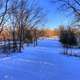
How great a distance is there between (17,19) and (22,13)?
0.99 metres

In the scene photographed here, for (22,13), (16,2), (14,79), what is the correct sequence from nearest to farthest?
(14,79) → (16,2) → (22,13)

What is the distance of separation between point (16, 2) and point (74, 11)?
6023 millimetres

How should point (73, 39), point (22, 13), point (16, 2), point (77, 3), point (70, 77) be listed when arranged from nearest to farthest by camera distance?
point (70, 77)
point (77, 3)
point (16, 2)
point (22, 13)
point (73, 39)

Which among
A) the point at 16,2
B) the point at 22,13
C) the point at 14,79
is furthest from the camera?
the point at 22,13

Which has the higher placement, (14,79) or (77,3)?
(77,3)

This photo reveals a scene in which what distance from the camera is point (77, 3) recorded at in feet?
65.4

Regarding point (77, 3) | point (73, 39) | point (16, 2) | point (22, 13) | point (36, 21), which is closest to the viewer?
point (77, 3)

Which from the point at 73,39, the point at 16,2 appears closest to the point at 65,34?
the point at 73,39

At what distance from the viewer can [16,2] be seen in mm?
23328

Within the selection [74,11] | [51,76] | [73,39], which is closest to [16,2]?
[74,11]

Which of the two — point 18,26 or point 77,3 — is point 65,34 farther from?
point 77,3

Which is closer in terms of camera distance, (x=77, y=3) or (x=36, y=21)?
(x=77, y=3)

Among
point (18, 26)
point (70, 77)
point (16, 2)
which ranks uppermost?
point (16, 2)

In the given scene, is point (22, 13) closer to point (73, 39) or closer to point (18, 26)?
point (18, 26)
